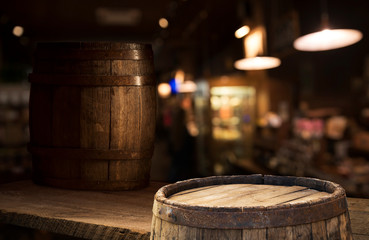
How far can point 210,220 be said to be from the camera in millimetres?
1179

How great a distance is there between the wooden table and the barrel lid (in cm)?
29

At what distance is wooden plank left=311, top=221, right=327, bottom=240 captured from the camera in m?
1.20

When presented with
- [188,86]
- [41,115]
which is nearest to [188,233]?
[41,115]

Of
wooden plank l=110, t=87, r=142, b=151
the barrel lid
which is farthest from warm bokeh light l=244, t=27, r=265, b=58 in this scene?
the barrel lid

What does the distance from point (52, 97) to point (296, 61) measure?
10037 millimetres

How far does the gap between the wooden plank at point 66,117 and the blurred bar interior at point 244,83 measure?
9.18 ft

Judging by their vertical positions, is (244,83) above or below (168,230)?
above

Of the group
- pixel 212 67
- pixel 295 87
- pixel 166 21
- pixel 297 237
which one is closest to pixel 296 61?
pixel 295 87

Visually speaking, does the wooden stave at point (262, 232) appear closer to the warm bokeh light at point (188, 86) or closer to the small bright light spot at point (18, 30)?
the small bright light spot at point (18, 30)

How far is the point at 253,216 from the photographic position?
1.16m

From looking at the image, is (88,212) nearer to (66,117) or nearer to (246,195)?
(66,117)

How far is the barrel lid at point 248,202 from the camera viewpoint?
117 centimetres

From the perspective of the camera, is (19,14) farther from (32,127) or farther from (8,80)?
(32,127)

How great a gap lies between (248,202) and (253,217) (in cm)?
19
